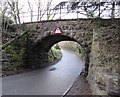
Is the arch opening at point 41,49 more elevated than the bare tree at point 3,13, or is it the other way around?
the bare tree at point 3,13

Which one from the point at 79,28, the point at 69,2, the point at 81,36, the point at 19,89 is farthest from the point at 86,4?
the point at 19,89

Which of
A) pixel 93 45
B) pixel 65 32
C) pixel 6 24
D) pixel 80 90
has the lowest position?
pixel 80 90

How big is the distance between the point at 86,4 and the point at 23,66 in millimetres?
7177

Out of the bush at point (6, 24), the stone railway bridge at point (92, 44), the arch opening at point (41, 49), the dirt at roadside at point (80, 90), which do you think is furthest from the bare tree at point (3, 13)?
the dirt at roadside at point (80, 90)

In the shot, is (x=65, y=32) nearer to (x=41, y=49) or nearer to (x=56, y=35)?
(x=56, y=35)

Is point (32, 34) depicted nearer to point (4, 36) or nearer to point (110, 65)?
point (4, 36)

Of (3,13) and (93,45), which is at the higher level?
(3,13)

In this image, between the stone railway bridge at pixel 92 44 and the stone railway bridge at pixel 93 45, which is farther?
the stone railway bridge at pixel 92 44

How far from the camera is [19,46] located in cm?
838

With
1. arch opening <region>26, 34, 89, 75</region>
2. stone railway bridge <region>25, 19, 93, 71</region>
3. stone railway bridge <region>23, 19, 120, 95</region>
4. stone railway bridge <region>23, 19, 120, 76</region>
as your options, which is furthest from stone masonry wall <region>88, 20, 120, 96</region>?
arch opening <region>26, 34, 89, 75</region>

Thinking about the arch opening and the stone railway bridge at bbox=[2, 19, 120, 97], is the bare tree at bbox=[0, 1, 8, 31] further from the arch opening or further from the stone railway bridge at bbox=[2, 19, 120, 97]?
the arch opening

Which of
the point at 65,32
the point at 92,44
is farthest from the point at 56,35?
the point at 92,44

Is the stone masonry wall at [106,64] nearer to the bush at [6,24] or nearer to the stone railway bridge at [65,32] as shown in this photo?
the stone railway bridge at [65,32]

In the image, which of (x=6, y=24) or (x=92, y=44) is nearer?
(x=92, y=44)
